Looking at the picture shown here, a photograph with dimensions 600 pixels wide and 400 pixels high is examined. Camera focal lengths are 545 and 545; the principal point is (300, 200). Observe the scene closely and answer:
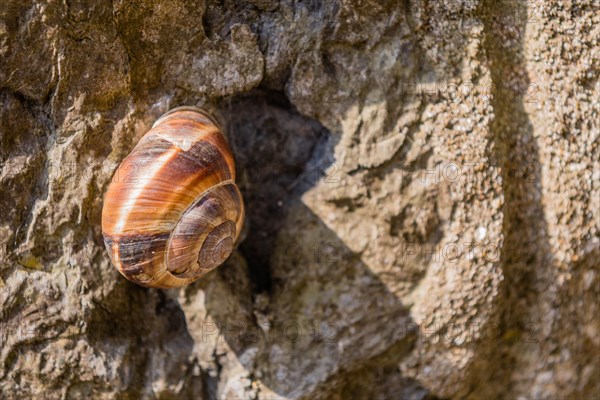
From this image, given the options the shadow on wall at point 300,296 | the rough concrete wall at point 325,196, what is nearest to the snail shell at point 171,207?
the rough concrete wall at point 325,196

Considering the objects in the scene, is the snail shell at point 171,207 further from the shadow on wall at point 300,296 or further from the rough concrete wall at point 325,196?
the shadow on wall at point 300,296

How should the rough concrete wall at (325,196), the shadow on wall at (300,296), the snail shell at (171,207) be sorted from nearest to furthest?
the snail shell at (171,207), the rough concrete wall at (325,196), the shadow on wall at (300,296)

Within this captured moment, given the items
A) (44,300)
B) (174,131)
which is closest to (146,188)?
(174,131)

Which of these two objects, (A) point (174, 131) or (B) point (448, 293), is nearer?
(A) point (174, 131)

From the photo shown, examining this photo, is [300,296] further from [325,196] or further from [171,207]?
[171,207]

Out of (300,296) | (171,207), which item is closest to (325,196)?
(300,296)

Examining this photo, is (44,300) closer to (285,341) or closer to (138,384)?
(138,384)
